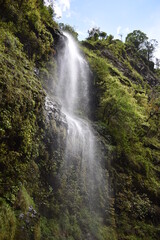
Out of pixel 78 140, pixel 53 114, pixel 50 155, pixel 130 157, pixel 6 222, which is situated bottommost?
pixel 6 222

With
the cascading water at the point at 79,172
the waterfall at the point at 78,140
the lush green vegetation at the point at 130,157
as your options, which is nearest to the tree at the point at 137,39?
the lush green vegetation at the point at 130,157

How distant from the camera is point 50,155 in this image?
7.66 m

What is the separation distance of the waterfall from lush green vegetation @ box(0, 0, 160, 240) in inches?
14.9

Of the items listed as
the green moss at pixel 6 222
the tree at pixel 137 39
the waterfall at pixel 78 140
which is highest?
the tree at pixel 137 39

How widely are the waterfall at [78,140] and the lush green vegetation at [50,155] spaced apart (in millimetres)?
378

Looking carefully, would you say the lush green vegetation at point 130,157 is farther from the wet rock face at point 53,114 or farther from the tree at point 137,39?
the tree at point 137,39

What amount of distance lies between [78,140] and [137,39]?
44891 mm

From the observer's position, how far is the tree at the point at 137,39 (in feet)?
156

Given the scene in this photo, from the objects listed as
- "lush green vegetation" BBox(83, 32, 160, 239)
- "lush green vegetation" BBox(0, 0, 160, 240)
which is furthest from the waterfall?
"lush green vegetation" BBox(83, 32, 160, 239)

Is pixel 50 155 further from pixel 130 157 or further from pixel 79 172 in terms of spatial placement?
pixel 130 157

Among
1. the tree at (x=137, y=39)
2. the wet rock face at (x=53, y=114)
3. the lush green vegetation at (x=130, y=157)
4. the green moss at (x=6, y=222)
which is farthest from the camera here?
the tree at (x=137, y=39)

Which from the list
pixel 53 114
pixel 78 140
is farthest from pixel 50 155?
pixel 78 140

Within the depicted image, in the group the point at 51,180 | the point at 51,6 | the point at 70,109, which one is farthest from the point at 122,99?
the point at 51,6

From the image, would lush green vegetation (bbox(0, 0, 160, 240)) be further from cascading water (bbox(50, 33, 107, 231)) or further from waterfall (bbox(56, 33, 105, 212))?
waterfall (bbox(56, 33, 105, 212))
